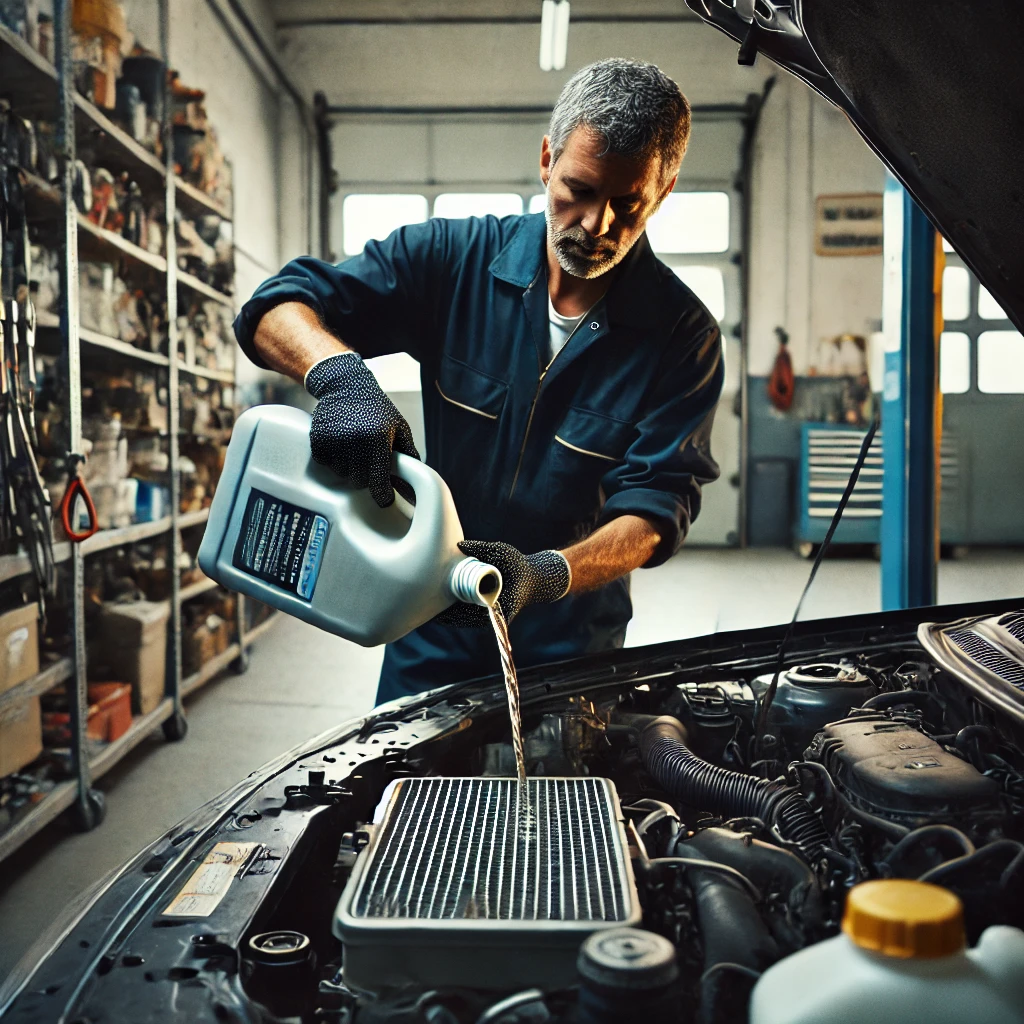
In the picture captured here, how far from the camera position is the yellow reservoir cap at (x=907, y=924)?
50cm

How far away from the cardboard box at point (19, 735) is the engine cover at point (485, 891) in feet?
6.04

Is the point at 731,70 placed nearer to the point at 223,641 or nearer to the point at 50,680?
the point at 223,641

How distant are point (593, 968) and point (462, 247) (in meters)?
1.36

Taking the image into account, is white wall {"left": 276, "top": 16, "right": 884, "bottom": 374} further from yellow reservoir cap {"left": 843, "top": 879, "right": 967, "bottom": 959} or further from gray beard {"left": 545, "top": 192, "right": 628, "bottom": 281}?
yellow reservoir cap {"left": 843, "top": 879, "right": 967, "bottom": 959}

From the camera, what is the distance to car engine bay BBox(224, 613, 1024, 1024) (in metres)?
0.65

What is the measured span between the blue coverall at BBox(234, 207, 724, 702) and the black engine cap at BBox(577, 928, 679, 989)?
105cm

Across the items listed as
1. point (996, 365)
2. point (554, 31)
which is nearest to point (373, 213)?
point (554, 31)

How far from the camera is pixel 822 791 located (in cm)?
102

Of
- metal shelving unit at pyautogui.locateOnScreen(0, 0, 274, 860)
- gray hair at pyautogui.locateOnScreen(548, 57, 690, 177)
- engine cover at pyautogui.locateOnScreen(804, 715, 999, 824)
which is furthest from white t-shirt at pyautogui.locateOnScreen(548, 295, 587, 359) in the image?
metal shelving unit at pyautogui.locateOnScreen(0, 0, 274, 860)

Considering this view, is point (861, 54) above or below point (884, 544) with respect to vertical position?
above

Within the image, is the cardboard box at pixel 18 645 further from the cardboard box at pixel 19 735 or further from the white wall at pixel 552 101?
the white wall at pixel 552 101

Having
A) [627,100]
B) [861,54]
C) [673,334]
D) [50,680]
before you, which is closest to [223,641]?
[50,680]

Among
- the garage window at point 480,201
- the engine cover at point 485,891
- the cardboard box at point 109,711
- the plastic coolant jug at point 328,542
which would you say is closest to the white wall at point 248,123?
the garage window at point 480,201

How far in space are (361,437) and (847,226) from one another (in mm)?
6909
